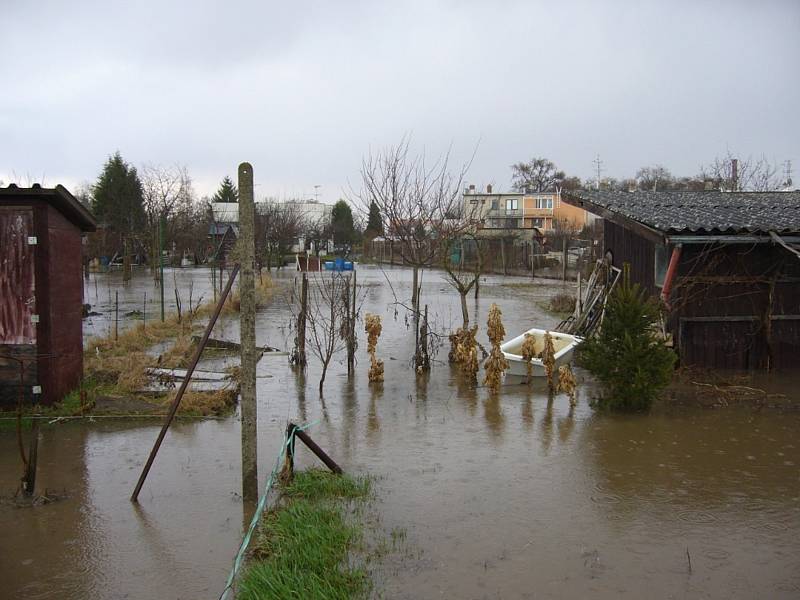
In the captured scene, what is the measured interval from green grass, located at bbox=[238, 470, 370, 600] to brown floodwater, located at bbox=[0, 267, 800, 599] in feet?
0.82

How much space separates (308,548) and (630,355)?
5.32 m

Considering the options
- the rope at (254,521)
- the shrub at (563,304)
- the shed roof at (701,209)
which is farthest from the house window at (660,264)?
the rope at (254,521)

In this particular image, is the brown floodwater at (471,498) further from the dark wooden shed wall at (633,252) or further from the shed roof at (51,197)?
the dark wooden shed wall at (633,252)

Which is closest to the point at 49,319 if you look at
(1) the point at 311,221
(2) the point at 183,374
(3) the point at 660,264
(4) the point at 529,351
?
(2) the point at 183,374

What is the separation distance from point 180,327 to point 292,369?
17.2ft

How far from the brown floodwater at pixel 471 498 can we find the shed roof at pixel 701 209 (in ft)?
8.67

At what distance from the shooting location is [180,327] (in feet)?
53.3

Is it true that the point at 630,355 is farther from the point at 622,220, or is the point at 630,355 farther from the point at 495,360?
the point at 622,220

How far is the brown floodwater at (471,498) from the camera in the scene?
4750 mm

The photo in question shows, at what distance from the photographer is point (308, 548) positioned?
191 inches

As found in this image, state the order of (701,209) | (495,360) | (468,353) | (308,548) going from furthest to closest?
(701,209), (468,353), (495,360), (308,548)

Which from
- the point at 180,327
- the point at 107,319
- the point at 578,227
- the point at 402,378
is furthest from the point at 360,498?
the point at 578,227

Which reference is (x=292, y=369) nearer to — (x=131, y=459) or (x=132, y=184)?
(x=131, y=459)

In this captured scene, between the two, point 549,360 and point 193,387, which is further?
point 549,360
